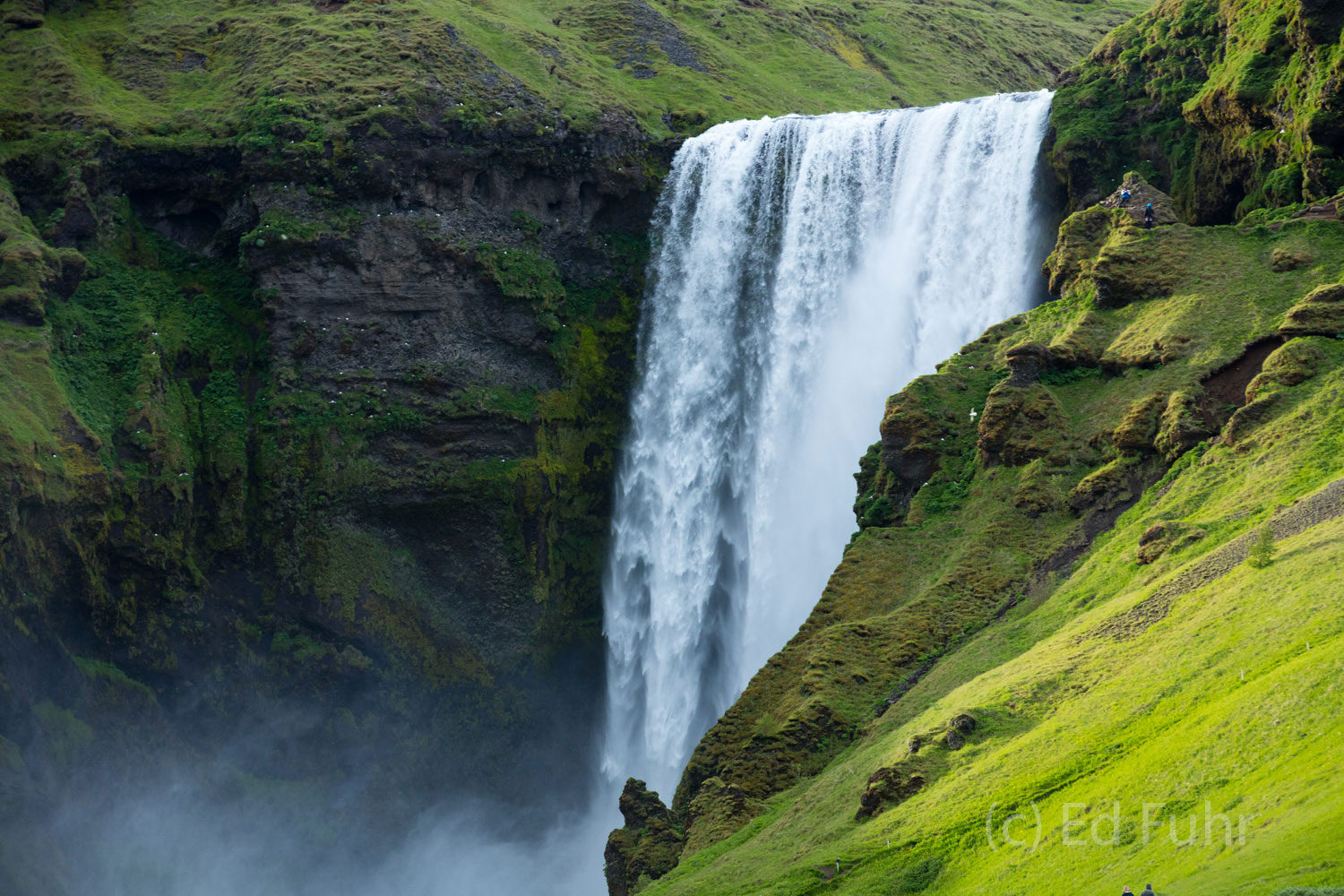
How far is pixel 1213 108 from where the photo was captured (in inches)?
1396

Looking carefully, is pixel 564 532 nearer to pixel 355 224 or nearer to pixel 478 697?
pixel 478 697

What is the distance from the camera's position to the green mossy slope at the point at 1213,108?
31219mm

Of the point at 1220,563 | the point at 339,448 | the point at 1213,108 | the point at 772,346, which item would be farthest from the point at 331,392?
the point at 1220,563

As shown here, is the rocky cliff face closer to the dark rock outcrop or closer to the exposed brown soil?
the dark rock outcrop

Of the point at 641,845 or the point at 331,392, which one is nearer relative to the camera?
the point at 641,845

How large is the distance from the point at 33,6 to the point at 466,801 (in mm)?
38387

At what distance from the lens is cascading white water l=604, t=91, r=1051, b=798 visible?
4278cm

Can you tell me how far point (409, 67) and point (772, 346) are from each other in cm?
1876

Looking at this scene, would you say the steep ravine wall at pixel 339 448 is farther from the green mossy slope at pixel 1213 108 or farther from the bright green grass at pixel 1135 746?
the bright green grass at pixel 1135 746

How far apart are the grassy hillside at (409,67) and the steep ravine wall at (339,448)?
1833 mm

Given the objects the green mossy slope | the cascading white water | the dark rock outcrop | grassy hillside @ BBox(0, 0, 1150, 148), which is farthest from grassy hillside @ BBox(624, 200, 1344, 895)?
grassy hillside @ BBox(0, 0, 1150, 148)

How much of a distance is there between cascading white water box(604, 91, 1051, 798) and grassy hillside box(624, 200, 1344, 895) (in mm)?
8800

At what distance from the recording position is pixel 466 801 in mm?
48219

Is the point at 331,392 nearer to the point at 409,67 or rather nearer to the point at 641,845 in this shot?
the point at 409,67
